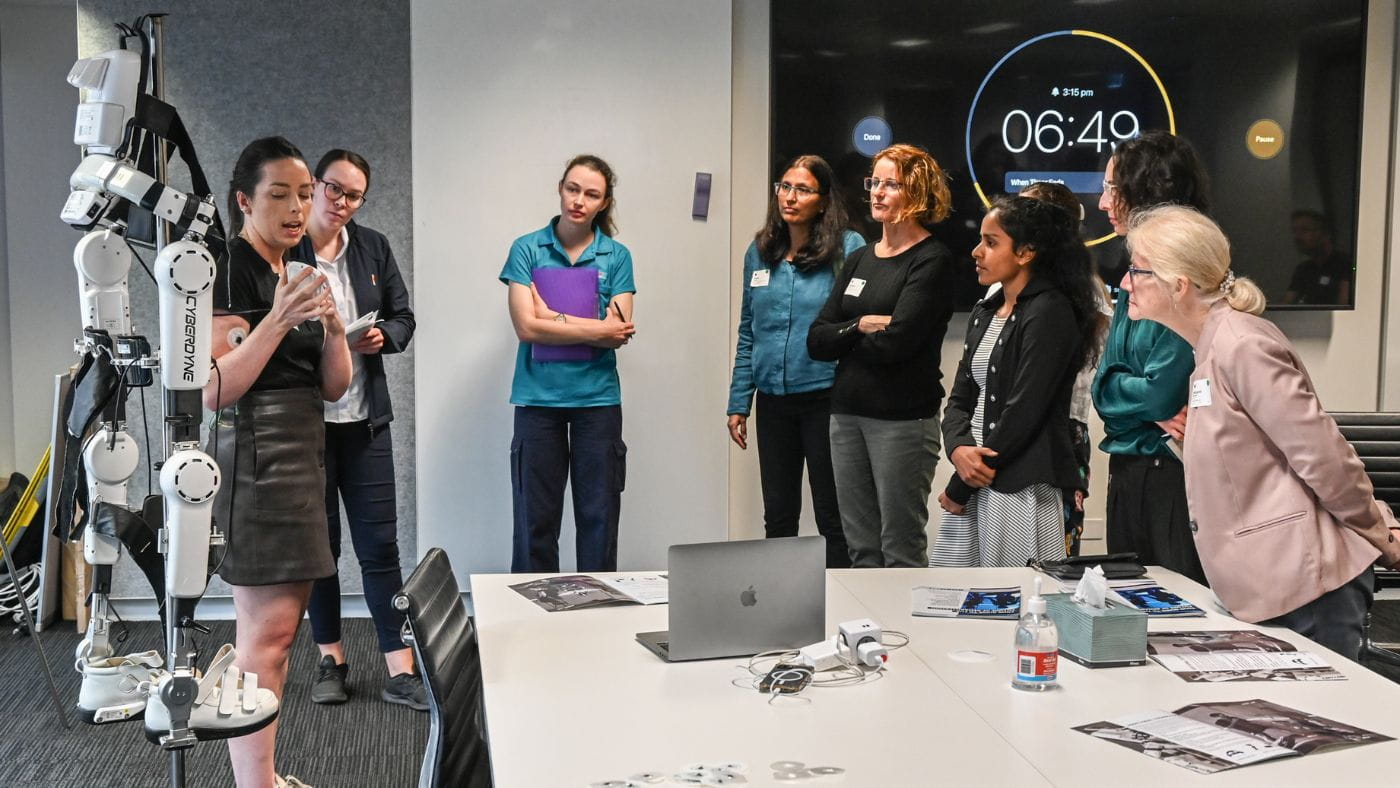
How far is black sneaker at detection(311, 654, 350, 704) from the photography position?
3.55 meters

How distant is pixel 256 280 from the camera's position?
2.44m

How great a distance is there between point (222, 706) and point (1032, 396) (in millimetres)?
2032

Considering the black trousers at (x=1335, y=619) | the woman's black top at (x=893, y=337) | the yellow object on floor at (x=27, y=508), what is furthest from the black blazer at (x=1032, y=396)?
the yellow object on floor at (x=27, y=508)

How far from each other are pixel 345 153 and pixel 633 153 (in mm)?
1338

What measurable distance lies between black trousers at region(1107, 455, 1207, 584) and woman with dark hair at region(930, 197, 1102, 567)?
6.5 inches

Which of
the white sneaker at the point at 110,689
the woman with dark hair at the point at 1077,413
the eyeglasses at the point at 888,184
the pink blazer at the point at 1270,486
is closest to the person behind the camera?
the white sneaker at the point at 110,689

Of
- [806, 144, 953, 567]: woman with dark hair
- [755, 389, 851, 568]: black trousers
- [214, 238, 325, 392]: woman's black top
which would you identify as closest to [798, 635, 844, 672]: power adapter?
[214, 238, 325, 392]: woman's black top

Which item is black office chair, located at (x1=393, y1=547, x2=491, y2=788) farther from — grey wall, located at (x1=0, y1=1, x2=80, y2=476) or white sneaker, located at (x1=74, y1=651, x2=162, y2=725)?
grey wall, located at (x1=0, y1=1, x2=80, y2=476)

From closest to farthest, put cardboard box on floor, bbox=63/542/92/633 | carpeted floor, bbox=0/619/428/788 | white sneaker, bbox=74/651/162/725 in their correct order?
white sneaker, bbox=74/651/162/725, carpeted floor, bbox=0/619/428/788, cardboard box on floor, bbox=63/542/92/633

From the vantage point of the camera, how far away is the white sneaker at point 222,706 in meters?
1.97

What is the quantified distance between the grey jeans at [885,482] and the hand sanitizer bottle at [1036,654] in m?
1.72

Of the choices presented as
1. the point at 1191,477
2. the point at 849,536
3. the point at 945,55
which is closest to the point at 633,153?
the point at 945,55

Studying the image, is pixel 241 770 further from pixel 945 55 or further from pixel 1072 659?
pixel 945 55

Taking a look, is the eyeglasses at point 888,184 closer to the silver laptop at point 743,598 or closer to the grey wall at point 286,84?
the grey wall at point 286,84
